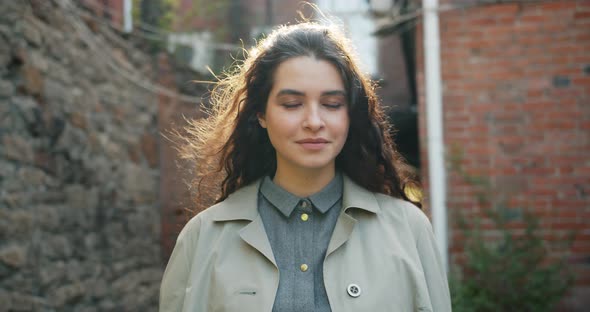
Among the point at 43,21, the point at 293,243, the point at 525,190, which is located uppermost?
the point at 43,21

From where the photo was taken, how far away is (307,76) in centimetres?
195

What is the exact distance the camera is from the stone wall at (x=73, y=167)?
3490 millimetres

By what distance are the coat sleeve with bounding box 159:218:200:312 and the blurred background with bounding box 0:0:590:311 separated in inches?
72.8

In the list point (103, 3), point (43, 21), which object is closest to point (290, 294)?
point (43, 21)

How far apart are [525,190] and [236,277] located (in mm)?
3292

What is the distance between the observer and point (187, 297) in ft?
6.29

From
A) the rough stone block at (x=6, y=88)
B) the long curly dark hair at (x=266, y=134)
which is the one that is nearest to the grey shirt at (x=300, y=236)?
the long curly dark hair at (x=266, y=134)

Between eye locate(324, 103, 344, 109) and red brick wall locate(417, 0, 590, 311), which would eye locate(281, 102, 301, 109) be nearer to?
eye locate(324, 103, 344, 109)

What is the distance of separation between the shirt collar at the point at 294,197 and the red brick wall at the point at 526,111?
9.09 feet

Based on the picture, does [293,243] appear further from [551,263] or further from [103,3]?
[103,3]

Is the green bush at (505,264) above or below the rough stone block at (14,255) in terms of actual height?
below

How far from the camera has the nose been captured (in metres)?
1.89

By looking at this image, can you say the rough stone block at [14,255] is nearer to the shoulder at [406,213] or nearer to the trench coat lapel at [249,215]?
the trench coat lapel at [249,215]

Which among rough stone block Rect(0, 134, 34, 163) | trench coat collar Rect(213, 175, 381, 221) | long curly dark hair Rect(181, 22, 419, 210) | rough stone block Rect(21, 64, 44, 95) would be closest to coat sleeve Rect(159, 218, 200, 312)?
trench coat collar Rect(213, 175, 381, 221)
